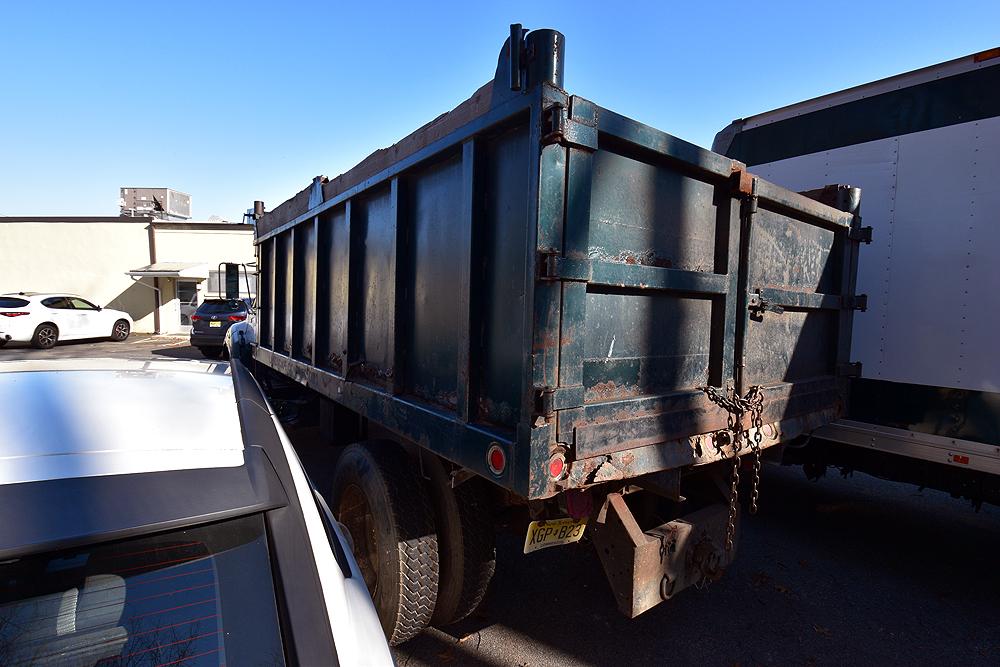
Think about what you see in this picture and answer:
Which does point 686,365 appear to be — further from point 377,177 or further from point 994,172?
point 994,172

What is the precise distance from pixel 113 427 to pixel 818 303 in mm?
3831

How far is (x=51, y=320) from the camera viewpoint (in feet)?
55.6

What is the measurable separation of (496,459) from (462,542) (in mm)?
869

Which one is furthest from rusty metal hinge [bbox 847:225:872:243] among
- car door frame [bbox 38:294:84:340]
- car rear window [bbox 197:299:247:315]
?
car door frame [bbox 38:294:84:340]

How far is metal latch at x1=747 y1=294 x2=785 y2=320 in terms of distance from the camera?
2.98 metres

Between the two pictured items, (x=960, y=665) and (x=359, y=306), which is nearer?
(x=960, y=665)

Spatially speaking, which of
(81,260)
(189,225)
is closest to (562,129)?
(189,225)

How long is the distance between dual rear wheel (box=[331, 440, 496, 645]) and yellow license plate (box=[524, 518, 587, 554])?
44 cm

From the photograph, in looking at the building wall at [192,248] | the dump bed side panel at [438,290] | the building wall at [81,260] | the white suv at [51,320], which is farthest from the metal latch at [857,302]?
the building wall at [81,260]

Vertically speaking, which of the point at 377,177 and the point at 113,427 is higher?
the point at 377,177

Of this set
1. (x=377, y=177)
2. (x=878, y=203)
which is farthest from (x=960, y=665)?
(x=377, y=177)

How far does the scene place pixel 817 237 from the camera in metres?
3.62

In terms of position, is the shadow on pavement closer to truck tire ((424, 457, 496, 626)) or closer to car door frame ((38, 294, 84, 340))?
car door frame ((38, 294, 84, 340))

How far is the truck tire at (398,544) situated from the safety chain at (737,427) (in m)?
1.56
